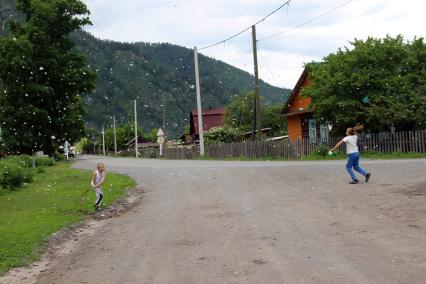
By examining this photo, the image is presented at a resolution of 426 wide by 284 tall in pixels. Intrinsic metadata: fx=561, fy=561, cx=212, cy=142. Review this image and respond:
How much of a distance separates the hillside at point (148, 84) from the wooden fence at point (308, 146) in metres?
107

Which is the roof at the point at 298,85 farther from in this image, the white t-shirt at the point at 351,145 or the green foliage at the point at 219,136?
the white t-shirt at the point at 351,145

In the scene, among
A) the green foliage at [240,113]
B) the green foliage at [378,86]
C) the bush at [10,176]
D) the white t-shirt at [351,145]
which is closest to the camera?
the white t-shirt at [351,145]

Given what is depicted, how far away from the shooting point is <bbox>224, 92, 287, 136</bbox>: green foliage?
236 feet

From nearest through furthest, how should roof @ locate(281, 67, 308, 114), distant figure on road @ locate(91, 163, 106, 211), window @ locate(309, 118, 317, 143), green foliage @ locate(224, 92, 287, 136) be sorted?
distant figure on road @ locate(91, 163, 106, 211) < roof @ locate(281, 67, 308, 114) < window @ locate(309, 118, 317, 143) < green foliage @ locate(224, 92, 287, 136)

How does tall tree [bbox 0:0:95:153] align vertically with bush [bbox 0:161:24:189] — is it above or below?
above

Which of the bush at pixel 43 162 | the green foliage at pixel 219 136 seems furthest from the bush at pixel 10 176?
the green foliage at pixel 219 136

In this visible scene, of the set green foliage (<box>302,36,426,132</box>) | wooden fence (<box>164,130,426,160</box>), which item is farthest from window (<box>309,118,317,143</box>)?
green foliage (<box>302,36,426,132</box>)

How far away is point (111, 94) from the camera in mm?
167125

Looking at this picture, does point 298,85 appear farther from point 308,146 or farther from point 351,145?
point 351,145

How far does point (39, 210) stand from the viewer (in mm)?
13562

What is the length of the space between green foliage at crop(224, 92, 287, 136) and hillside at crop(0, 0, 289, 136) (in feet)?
245

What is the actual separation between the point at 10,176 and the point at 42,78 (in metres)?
31.5

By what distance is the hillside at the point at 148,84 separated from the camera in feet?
519

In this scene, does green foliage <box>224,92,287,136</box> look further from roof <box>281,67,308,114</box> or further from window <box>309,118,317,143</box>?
window <box>309,118,317,143</box>
